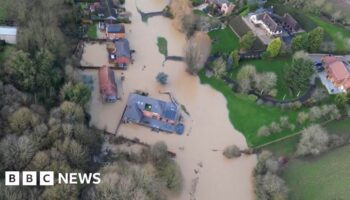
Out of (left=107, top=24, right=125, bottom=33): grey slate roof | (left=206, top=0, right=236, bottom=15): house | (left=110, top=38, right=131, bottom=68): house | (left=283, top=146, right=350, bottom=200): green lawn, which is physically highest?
(left=206, top=0, right=236, bottom=15): house

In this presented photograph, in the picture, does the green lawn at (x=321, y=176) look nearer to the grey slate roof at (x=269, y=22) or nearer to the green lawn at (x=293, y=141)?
the green lawn at (x=293, y=141)

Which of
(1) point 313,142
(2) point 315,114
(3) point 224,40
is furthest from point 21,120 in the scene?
(2) point 315,114

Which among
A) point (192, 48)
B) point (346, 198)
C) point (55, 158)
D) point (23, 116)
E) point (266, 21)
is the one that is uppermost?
point (266, 21)

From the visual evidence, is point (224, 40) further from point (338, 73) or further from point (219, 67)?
point (338, 73)

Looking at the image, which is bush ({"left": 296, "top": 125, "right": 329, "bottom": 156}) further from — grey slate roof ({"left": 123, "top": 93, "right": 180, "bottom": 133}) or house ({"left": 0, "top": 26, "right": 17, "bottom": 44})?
house ({"left": 0, "top": 26, "right": 17, "bottom": 44})

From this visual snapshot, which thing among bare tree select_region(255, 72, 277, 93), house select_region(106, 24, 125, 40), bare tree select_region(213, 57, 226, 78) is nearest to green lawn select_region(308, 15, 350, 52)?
bare tree select_region(255, 72, 277, 93)

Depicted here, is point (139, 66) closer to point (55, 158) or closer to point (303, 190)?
point (55, 158)

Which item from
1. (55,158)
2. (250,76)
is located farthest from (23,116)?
(250,76)
